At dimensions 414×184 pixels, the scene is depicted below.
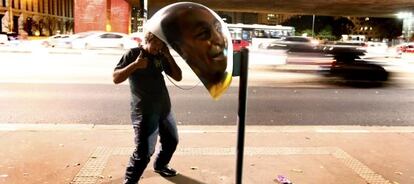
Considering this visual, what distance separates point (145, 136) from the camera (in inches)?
164

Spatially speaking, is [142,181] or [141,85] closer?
[141,85]

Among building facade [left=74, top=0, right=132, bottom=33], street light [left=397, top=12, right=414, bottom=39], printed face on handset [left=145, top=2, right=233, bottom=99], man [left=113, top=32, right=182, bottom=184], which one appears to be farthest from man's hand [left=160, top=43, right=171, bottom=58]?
street light [left=397, top=12, right=414, bottom=39]

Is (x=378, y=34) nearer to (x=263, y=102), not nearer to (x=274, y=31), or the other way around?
(x=274, y=31)

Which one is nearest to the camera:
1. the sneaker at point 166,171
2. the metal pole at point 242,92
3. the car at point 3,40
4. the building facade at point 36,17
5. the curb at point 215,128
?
the metal pole at point 242,92

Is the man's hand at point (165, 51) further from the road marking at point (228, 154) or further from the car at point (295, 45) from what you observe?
the car at point (295, 45)

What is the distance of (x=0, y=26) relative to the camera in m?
54.6

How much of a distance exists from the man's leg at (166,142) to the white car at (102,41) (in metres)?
24.2

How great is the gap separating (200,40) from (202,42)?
0.07 ft

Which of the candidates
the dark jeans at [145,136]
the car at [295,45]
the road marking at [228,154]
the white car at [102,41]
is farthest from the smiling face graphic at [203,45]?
the white car at [102,41]

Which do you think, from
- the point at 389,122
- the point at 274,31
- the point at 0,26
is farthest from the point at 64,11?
the point at 389,122

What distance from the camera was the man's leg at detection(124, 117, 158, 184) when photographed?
415 centimetres

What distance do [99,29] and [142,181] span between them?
30.4 m

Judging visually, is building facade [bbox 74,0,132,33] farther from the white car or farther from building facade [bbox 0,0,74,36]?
building facade [bbox 0,0,74,36]

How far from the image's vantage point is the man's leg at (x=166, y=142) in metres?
4.46
